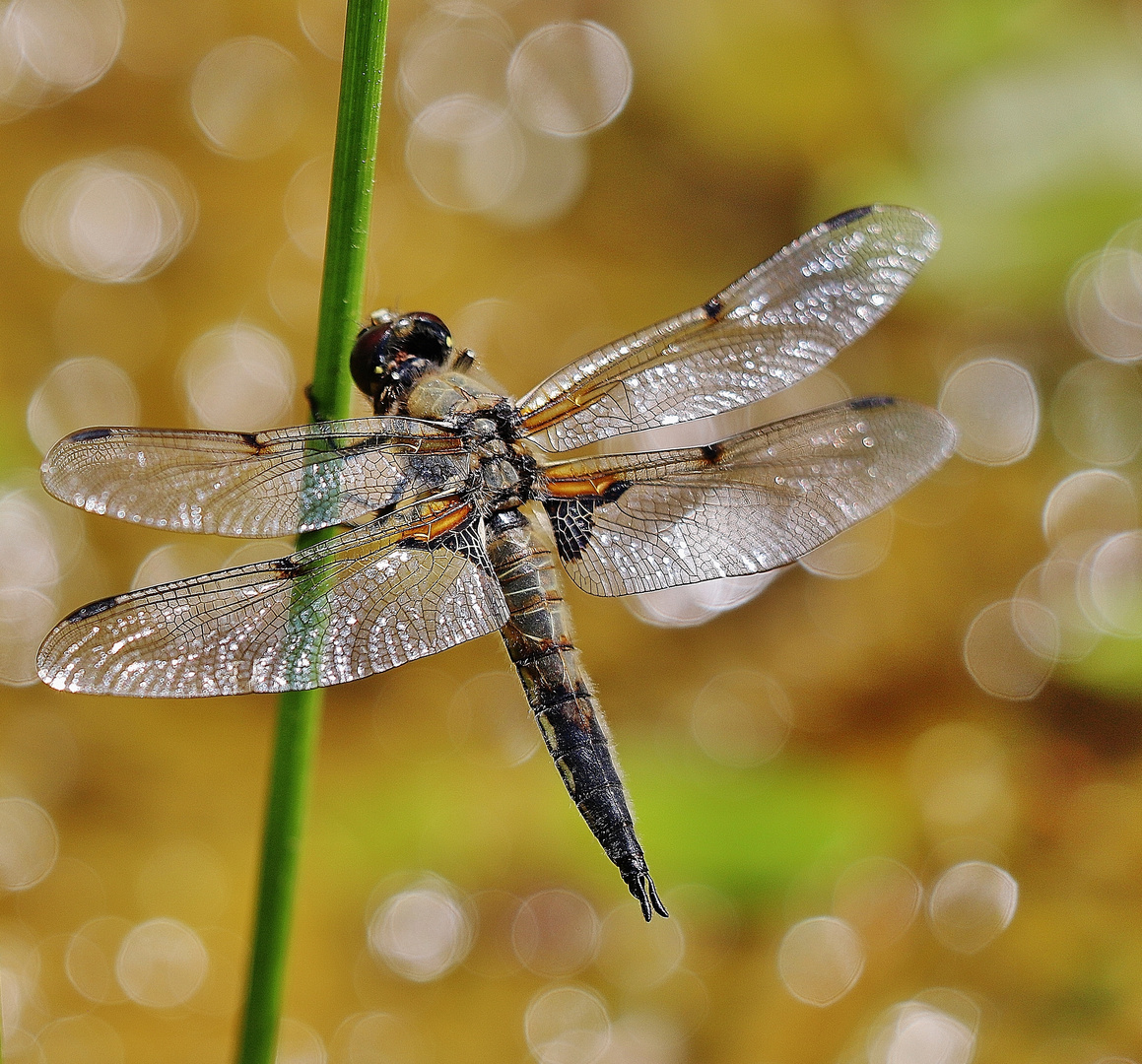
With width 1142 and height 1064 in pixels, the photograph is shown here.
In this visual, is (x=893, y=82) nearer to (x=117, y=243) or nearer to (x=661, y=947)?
(x=117, y=243)

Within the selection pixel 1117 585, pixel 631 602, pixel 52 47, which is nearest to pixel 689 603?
pixel 631 602

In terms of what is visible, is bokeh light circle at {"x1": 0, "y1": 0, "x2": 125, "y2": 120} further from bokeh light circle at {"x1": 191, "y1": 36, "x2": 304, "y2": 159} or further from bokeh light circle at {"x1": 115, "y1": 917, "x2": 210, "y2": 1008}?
bokeh light circle at {"x1": 115, "y1": 917, "x2": 210, "y2": 1008}

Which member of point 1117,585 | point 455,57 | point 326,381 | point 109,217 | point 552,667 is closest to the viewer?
point 326,381

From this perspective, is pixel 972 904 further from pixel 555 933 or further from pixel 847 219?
pixel 847 219

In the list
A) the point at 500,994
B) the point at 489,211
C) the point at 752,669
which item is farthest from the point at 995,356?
the point at 500,994

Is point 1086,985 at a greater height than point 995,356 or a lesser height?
lesser

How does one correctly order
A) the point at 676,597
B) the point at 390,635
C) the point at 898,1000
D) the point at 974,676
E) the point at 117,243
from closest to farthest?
the point at 390,635, the point at 898,1000, the point at 974,676, the point at 676,597, the point at 117,243

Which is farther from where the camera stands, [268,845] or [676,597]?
[676,597]

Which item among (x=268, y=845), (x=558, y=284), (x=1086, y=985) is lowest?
(x=1086, y=985)
